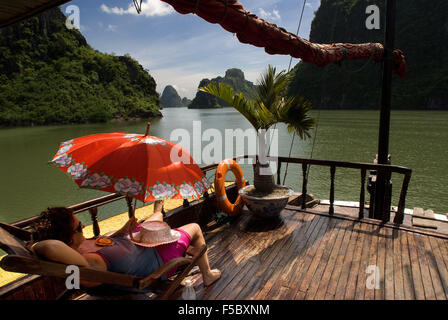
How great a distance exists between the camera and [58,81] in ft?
180

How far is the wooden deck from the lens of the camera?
2.39m

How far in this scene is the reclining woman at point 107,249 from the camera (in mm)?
1404

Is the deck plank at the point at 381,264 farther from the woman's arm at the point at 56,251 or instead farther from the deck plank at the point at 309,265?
the woman's arm at the point at 56,251

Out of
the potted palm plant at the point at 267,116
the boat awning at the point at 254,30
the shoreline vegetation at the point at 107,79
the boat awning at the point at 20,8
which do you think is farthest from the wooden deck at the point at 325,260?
the shoreline vegetation at the point at 107,79

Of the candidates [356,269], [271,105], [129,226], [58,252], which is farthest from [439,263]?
[58,252]

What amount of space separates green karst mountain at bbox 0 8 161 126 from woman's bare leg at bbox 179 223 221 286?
161 ft

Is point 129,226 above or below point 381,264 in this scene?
above

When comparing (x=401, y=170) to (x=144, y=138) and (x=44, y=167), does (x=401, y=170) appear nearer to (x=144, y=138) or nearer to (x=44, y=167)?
(x=144, y=138)

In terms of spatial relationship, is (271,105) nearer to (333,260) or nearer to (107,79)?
(333,260)

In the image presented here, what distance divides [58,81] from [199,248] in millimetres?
64208

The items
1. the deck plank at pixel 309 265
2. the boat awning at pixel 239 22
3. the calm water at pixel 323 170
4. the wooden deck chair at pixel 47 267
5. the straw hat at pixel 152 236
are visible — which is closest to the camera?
the wooden deck chair at pixel 47 267

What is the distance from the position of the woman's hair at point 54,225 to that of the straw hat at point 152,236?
0.54 meters

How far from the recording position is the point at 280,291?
2402 millimetres

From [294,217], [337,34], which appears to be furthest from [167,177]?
[337,34]
